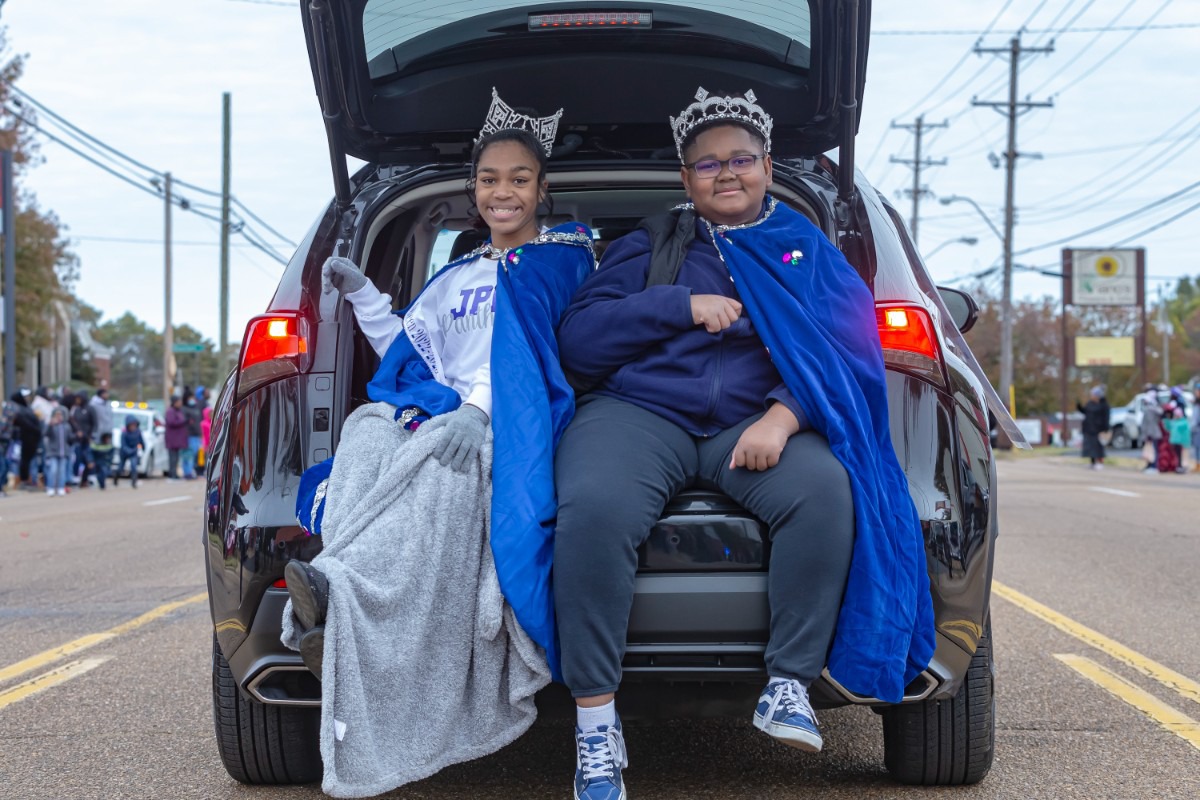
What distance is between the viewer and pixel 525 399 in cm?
305

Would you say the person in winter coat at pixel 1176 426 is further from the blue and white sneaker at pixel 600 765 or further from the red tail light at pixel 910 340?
the blue and white sneaker at pixel 600 765

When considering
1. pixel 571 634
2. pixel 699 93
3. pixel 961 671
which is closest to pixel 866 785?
pixel 961 671

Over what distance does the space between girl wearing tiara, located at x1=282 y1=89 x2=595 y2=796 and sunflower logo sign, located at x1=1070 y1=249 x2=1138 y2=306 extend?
54229mm

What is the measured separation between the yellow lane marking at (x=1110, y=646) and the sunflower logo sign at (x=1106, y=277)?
164 ft

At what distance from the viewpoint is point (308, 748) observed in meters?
3.31

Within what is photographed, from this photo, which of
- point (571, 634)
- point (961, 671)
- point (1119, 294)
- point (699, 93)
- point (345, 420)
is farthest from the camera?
point (1119, 294)

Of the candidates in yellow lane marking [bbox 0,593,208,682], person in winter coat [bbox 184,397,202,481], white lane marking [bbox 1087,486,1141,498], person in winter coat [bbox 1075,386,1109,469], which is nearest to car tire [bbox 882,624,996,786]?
yellow lane marking [bbox 0,593,208,682]

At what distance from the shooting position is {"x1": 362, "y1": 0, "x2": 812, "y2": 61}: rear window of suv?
3.40m

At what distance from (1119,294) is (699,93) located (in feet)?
180

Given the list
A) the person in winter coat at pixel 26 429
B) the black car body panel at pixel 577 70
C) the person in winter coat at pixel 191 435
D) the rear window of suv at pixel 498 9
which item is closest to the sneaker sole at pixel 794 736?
the black car body panel at pixel 577 70

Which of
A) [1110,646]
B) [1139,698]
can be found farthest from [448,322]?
[1110,646]

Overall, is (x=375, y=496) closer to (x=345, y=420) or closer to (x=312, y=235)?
(x=345, y=420)

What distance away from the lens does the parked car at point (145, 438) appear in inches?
984

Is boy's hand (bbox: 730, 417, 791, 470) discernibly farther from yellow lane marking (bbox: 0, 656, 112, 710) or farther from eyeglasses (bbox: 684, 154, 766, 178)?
yellow lane marking (bbox: 0, 656, 112, 710)
